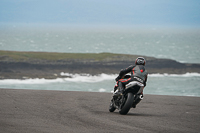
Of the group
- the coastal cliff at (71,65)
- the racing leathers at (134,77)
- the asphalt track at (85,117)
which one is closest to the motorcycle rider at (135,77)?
the racing leathers at (134,77)

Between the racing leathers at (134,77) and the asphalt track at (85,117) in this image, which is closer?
the asphalt track at (85,117)

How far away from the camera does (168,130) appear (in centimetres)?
900

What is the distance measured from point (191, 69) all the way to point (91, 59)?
1747 cm

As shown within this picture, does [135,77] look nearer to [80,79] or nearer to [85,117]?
[85,117]

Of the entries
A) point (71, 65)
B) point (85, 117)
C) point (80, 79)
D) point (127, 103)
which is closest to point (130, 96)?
point (127, 103)

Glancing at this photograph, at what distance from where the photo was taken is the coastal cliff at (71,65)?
54.0 meters

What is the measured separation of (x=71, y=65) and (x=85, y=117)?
49359 millimetres

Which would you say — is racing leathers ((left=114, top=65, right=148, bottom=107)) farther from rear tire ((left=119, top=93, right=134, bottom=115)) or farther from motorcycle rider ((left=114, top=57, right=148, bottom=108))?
rear tire ((left=119, top=93, right=134, bottom=115))

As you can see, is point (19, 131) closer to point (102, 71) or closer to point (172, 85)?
point (172, 85)

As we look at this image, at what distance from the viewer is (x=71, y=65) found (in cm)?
5959

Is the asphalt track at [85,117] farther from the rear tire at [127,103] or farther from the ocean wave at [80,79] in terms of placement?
the ocean wave at [80,79]

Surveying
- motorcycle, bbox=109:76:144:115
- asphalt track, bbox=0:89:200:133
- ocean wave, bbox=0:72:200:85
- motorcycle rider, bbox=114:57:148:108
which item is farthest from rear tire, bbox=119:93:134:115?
ocean wave, bbox=0:72:200:85

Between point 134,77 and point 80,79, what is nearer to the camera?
point 134,77

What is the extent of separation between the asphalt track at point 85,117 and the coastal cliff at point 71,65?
3700 cm
